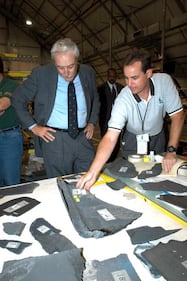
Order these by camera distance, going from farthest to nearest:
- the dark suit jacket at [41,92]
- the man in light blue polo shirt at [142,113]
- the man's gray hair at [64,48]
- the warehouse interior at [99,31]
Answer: the warehouse interior at [99,31]
the dark suit jacket at [41,92]
the man's gray hair at [64,48]
the man in light blue polo shirt at [142,113]

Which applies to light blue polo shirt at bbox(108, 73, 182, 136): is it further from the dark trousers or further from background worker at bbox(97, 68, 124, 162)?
background worker at bbox(97, 68, 124, 162)

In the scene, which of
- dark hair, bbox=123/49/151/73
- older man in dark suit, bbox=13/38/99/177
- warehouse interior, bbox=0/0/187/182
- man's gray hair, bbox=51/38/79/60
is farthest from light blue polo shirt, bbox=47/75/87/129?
warehouse interior, bbox=0/0/187/182

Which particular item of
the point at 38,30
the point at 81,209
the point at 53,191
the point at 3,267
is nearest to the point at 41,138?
the point at 53,191

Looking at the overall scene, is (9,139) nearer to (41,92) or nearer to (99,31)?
(41,92)

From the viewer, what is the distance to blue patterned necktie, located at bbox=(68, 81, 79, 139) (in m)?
1.82

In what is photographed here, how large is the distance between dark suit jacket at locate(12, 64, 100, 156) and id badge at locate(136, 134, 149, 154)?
0.48 m

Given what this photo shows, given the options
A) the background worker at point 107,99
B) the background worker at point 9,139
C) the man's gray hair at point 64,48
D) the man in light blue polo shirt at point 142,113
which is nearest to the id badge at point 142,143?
the man in light blue polo shirt at point 142,113

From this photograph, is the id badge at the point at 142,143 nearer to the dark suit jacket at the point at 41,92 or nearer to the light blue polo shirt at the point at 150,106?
the light blue polo shirt at the point at 150,106

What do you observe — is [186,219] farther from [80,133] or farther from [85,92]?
[85,92]

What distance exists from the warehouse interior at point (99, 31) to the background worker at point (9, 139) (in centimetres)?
137

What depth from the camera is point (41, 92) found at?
6.00 ft

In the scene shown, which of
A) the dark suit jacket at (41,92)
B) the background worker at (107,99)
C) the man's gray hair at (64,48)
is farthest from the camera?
the background worker at (107,99)

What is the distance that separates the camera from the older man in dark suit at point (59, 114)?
1.81 meters

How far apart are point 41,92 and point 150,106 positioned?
745 mm
